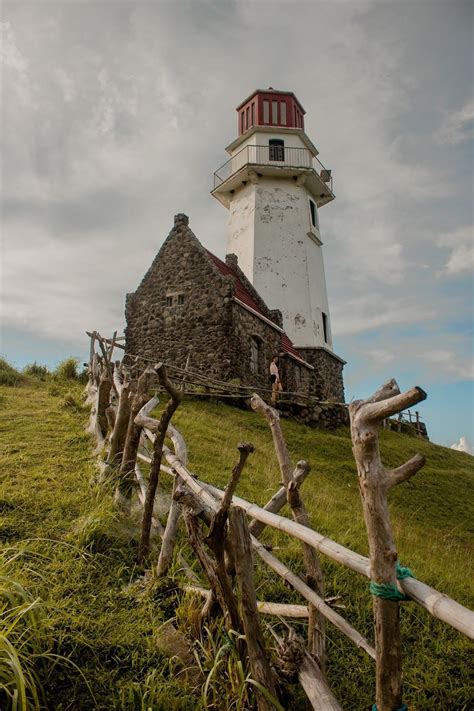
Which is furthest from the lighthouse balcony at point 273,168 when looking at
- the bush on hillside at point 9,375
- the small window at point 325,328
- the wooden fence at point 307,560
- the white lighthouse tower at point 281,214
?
the wooden fence at point 307,560

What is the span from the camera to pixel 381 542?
6.03 feet

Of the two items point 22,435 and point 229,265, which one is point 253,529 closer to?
point 22,435

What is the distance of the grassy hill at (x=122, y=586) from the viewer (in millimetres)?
2500

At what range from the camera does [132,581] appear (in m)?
3.50

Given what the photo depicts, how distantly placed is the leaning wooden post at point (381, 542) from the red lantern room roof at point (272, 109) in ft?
83.0

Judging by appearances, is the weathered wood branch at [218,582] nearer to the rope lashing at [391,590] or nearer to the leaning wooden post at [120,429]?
the rope lashing at [391,590]

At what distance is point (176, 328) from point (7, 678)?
13.9 meters

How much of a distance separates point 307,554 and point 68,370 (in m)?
14.9

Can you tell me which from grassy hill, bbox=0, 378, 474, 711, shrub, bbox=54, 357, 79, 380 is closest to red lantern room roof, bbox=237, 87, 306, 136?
shrub, bbox=54, 357, 79, 380

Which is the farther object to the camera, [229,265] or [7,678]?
[229,265]

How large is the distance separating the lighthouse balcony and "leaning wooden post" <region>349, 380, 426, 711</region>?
2180 centimetres

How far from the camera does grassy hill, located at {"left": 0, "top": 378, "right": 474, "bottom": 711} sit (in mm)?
2500

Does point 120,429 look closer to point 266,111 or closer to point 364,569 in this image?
point 364,569

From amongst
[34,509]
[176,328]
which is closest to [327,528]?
[34,509]
